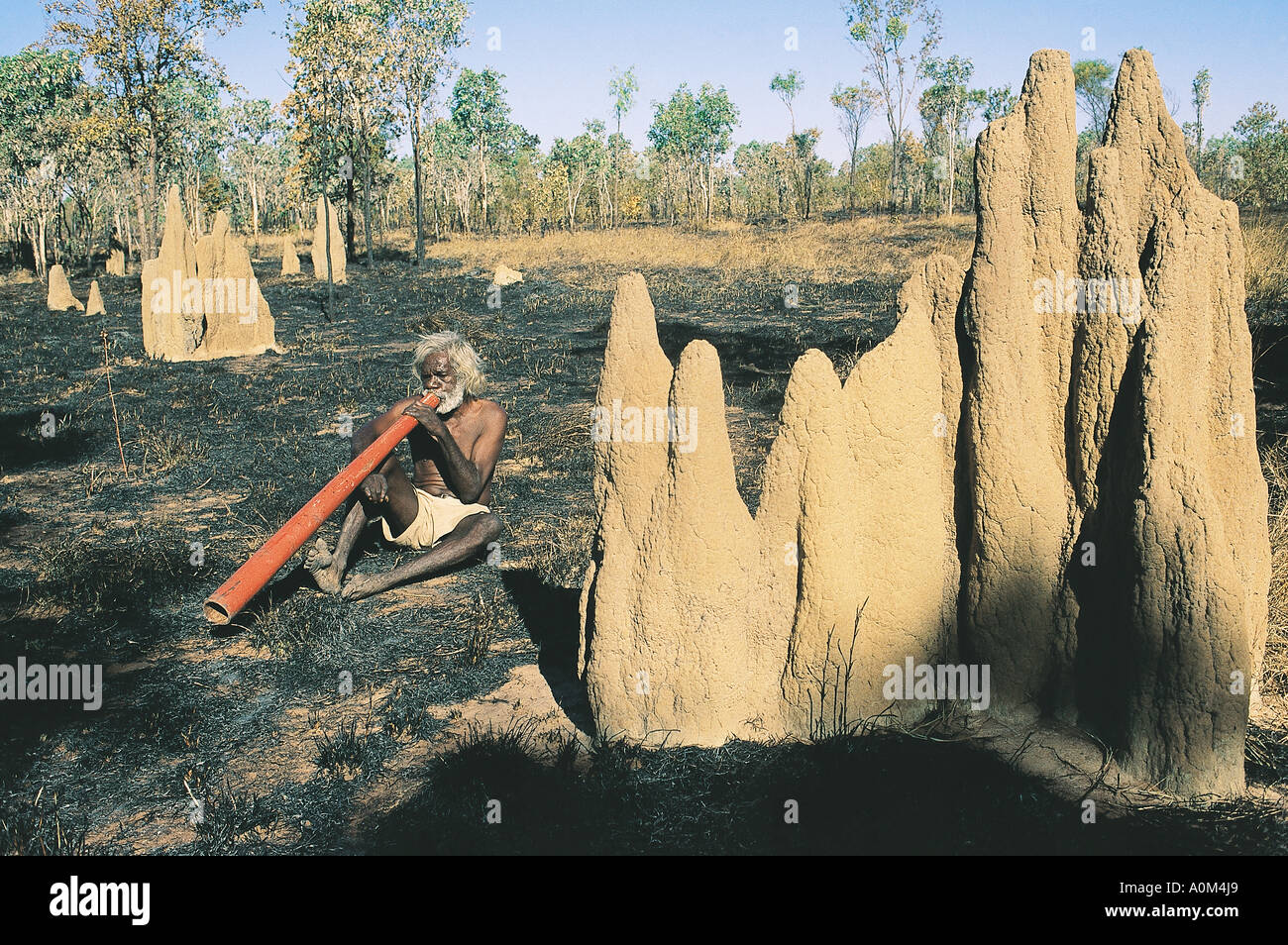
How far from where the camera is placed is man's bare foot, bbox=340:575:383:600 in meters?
5.38

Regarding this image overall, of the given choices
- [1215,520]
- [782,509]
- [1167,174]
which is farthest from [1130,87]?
[782,509]

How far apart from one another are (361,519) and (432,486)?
533mm

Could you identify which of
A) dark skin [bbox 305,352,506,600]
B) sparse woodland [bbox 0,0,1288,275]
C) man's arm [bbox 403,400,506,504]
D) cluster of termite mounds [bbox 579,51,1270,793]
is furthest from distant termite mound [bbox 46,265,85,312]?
cluster of termite mounds [bbox 579,51,1270,793]

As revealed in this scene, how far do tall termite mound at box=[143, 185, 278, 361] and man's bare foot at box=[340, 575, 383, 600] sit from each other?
8537 millimetres

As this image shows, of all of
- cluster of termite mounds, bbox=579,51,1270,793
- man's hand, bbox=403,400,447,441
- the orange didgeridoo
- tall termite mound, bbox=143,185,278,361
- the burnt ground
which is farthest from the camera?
tall termite mound, bbox=143,185,278,361

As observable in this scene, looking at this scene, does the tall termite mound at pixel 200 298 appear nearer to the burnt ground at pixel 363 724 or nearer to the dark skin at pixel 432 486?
the burnt ground at pixel 363 724

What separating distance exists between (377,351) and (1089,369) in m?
12.3

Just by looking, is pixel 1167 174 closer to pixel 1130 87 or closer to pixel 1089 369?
pixel 1130 87

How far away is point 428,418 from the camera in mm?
5176

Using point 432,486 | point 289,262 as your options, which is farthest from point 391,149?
point 432,486

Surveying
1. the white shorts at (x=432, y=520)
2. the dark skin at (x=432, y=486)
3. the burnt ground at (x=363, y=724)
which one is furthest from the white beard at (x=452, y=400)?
the burnt ground at (x=363, y=724)

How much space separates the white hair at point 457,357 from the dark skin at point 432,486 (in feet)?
0.12

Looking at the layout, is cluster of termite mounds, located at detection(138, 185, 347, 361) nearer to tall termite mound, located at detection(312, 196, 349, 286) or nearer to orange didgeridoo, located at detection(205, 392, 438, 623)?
orange didgeridoo, located at detection(205, 392, 438, 623)

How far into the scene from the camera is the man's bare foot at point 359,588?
5379 mm
